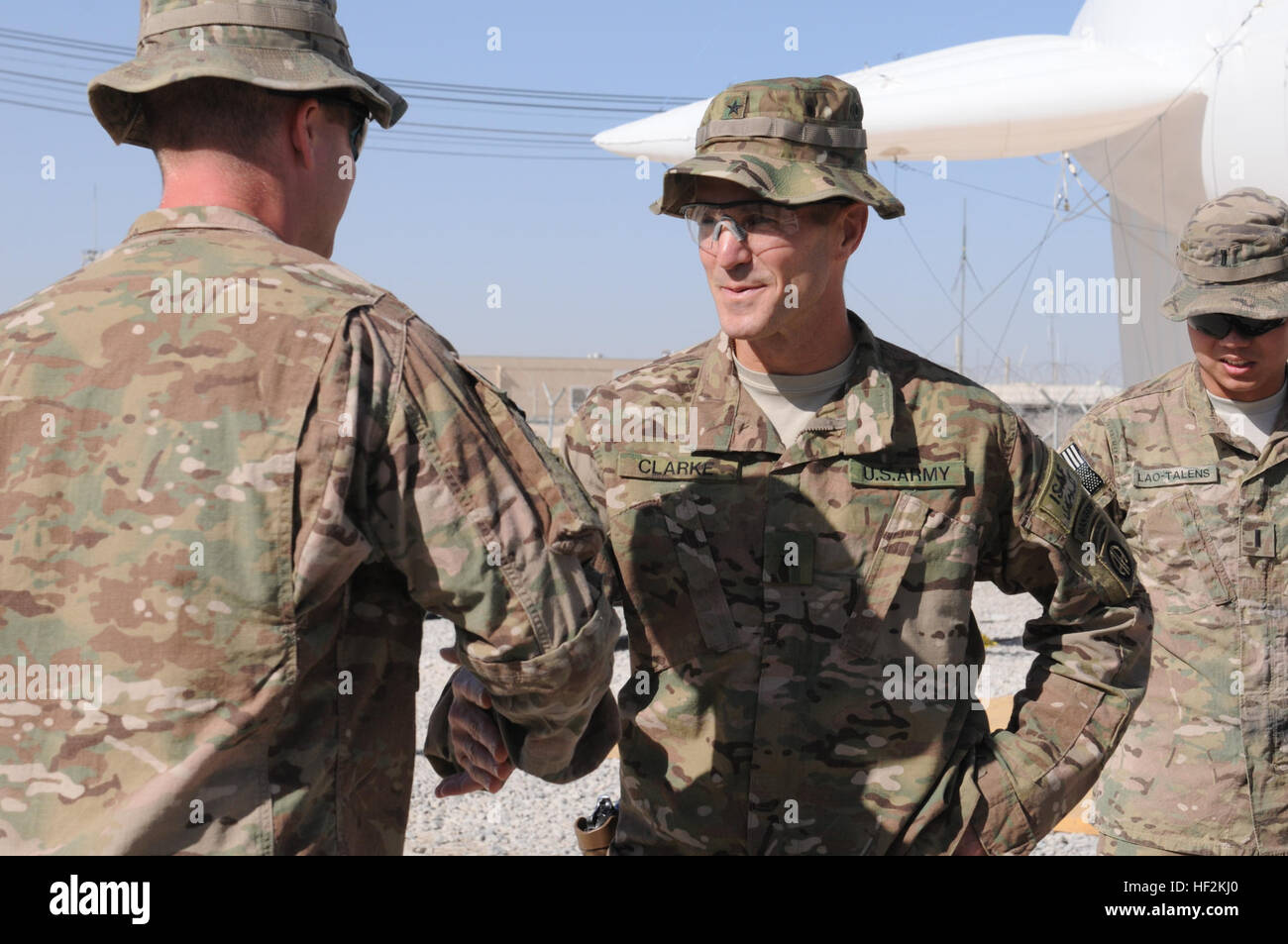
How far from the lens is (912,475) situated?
294 cm

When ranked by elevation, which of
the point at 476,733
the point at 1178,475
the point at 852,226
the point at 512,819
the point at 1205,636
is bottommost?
the point at 512,819

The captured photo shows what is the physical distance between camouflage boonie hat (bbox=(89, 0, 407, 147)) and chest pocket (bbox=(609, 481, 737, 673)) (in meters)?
1.13

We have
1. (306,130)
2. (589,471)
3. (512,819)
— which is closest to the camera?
(306,130)

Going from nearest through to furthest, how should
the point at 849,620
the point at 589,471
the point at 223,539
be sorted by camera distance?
the point at 223,539
the point at 849,620
the point at 589,471

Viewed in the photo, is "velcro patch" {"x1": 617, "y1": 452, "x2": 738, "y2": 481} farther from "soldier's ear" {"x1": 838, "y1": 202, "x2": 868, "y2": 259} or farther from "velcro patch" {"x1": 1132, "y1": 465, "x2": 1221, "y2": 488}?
"velcro patch" {"x1": 1132, "y1": 465, "x2": 1221, "y2": 488}

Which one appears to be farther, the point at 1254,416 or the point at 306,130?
the point at 1254,416

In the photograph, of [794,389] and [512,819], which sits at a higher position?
[794,389]

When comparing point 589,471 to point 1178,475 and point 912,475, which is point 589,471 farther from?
point 1178,475

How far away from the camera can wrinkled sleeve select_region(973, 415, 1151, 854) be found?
290 centimetres

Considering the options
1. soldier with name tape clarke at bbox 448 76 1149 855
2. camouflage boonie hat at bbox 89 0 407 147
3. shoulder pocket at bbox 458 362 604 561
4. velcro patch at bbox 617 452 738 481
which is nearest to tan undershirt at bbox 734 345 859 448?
soldier with name tape clarke at bbox 448 76 1149 855

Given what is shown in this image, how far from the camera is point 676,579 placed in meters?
2.93

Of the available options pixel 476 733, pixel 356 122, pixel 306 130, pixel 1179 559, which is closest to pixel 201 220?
pixel 306 130

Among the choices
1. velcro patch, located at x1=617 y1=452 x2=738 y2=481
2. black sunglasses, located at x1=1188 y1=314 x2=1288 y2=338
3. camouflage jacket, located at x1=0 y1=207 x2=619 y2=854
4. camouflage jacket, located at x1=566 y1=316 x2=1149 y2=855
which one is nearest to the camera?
camouflage jacket, located at x1=0 y1=207 x2=619 y2=854

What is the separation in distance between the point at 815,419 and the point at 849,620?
473 millimetres
